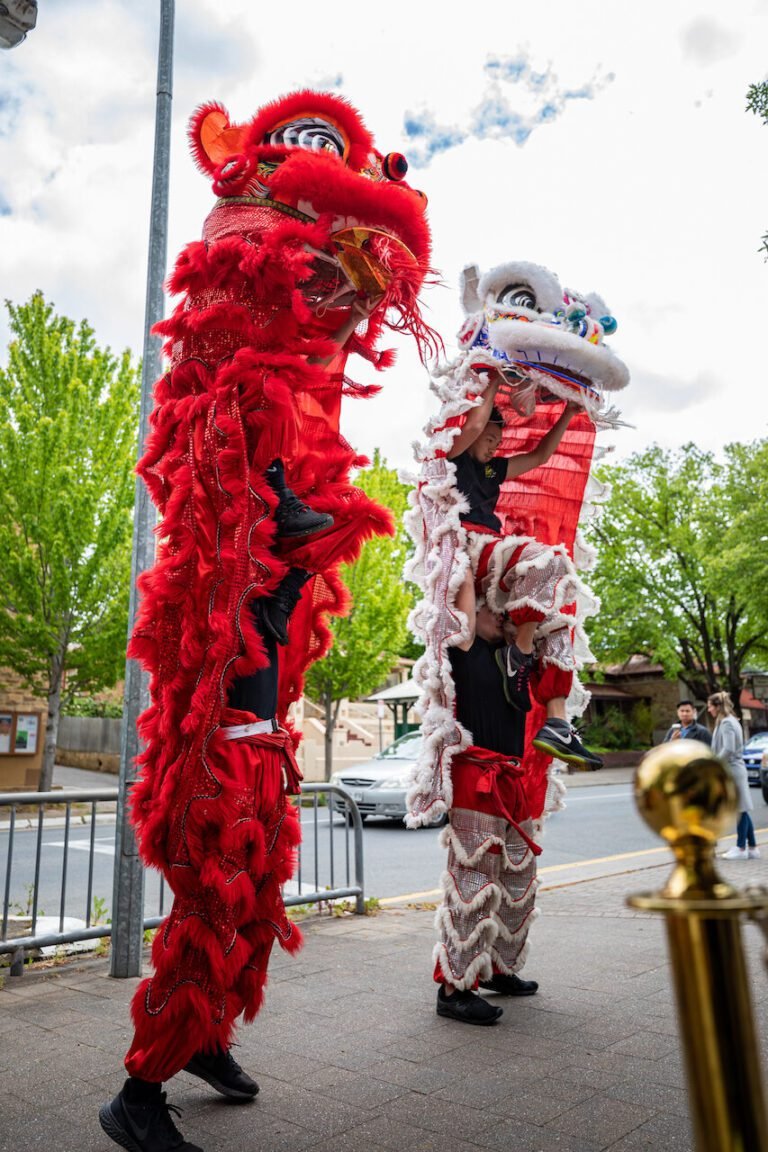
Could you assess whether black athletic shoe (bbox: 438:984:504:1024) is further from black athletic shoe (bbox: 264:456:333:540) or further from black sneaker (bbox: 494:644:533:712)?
black athletic shoe (bbox: 264:456:333:540)

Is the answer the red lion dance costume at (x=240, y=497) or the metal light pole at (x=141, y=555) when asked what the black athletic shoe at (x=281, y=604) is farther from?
the metal light pole at (x=141, y=555)

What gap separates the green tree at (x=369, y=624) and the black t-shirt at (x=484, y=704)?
1706 centimetres

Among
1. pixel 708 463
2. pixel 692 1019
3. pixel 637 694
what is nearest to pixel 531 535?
pixel 692 1019

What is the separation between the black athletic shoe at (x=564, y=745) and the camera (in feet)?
11.4

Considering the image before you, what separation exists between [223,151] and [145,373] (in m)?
1.61

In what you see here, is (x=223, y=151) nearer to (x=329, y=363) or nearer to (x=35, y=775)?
(x=329, y=363)

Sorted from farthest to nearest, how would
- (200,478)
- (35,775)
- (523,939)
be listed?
1. (35,775)
2. (523,939)
3. (200,478)

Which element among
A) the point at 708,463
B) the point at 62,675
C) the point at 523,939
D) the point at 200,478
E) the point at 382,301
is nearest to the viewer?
the point at 200,478

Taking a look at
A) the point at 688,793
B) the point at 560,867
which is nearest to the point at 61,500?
the point at 560,867

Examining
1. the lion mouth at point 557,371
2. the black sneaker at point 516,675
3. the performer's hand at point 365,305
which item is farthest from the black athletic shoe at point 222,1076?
the lion mouth at point 557,371

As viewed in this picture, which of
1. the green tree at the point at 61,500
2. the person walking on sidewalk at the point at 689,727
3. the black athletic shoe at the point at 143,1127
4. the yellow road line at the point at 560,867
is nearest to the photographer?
the black athletic shoe at the point at 143,1127

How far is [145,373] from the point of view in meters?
4.59

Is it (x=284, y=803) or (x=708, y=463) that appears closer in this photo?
(x=284, y=803)

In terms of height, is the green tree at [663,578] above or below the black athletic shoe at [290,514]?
above
